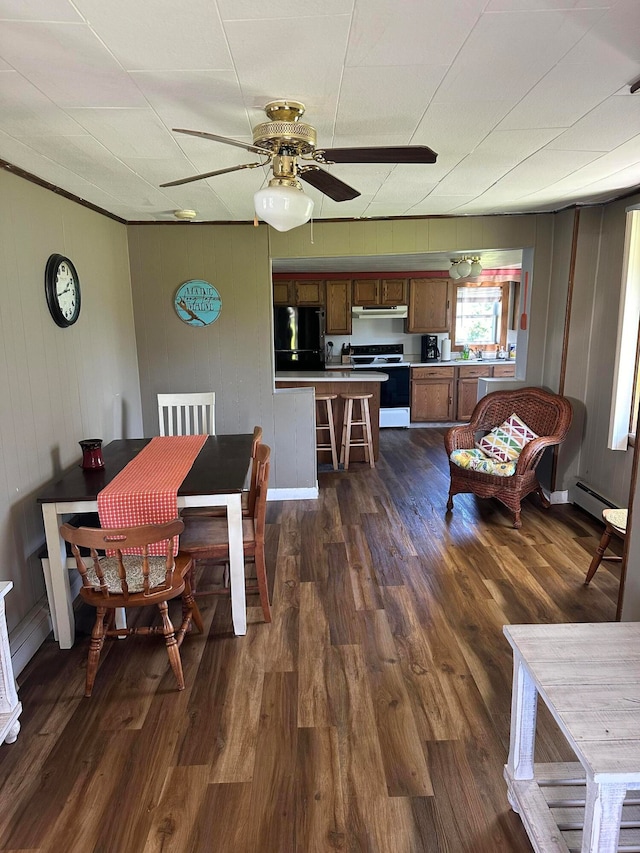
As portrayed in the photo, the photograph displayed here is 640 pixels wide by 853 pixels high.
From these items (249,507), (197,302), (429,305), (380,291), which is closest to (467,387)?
(429,305)

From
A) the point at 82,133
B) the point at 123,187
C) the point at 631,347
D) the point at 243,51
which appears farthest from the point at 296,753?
the point at 631,347

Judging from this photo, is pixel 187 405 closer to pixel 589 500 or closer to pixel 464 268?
pixel 589 500

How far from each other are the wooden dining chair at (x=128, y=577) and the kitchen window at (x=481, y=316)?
6289 millimetres

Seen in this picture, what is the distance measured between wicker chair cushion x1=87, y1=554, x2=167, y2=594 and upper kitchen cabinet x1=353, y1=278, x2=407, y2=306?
18.4 ft

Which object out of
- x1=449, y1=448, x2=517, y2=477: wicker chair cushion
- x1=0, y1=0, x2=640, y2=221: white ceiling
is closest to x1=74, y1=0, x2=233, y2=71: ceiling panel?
x1=0, y1=0, x2=640, y2=221: white ceiling

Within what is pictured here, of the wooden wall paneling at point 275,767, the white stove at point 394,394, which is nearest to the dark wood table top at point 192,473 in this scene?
the wooden wall paneling at point 275,767

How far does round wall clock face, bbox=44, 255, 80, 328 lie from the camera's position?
2.84m

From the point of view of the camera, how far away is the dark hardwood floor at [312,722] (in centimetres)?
165

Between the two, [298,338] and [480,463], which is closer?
[480,463]

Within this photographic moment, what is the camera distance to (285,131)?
72.0 inches

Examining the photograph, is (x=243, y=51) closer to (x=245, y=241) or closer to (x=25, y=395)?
(x=25, y=395)

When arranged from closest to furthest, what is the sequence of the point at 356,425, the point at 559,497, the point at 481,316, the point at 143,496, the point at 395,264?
1. the point at 143,496
2. the point at 559,497
3. the point at 356,425
4. the point at 395,264
5. the point at 481,316

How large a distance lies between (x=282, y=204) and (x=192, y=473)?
1458 millimetres

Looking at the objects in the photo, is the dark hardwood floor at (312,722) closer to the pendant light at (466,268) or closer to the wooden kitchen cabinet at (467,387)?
the pendant light at (466,268)
